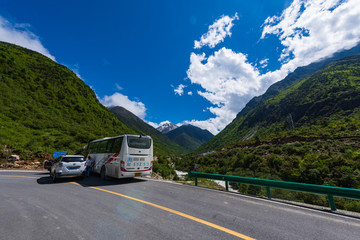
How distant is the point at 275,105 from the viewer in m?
110

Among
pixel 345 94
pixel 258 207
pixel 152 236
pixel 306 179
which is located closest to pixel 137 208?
pixel 152 236

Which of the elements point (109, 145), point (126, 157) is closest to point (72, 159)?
point (109, 145)

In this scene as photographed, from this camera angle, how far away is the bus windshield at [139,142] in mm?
9766

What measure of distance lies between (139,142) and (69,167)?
4978 millimetres

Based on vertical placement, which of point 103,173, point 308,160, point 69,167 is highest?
point 69,167

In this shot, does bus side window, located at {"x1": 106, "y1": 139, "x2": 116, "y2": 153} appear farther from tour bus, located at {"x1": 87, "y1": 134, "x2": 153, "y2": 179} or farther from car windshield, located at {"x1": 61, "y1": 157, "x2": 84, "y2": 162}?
car windshield, located at {"x1": 61, "y1": 157, "x2": 84, "y2": 162}

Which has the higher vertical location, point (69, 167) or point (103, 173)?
point (69, 167)

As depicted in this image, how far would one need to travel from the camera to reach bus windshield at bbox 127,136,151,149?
977cm

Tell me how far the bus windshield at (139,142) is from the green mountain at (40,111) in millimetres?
17713

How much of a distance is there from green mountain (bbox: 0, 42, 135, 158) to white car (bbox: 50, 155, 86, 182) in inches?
518

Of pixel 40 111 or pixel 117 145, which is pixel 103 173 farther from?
pixel 40 111

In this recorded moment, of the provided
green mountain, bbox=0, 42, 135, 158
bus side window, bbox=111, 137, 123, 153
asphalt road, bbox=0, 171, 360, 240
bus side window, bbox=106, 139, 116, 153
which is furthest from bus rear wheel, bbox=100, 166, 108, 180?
green mountain, bbox=0, 42, 135, 158

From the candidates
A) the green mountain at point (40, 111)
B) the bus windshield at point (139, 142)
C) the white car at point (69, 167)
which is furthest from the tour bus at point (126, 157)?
the green mountain at point (40, 111)

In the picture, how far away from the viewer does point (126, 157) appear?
9.40 m
